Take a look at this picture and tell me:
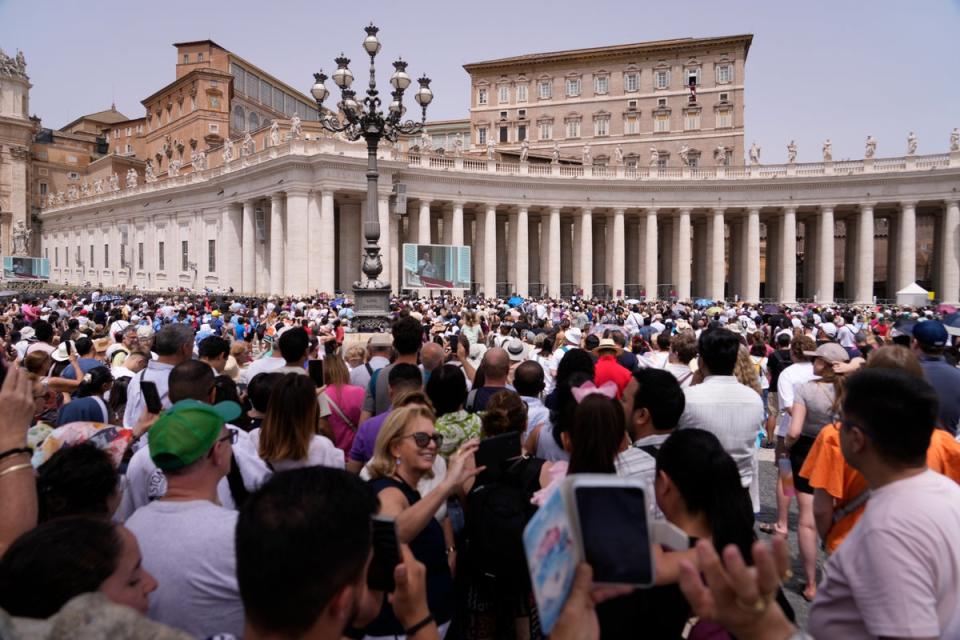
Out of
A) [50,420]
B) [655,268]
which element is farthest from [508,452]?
[655,268]

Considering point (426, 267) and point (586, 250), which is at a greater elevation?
point (586, 250)

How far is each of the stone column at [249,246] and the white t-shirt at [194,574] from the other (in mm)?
45984

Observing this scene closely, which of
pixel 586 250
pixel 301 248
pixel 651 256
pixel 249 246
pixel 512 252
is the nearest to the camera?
pixel 301 248

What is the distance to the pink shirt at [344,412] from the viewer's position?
6137mm

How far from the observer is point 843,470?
3.80m

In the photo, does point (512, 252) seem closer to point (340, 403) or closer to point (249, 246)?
point (249, 246)

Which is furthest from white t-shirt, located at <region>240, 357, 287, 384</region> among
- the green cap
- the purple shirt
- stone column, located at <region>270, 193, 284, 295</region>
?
stone column, located at <region>270, 193, 284, 295</region>

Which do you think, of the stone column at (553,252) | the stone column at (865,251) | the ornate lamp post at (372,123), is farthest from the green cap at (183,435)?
the stone column at (865,251)

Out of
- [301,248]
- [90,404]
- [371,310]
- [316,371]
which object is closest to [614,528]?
[90,404]

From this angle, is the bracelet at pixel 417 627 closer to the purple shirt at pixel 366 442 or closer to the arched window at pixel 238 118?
the purple shirt at pixel 366 442

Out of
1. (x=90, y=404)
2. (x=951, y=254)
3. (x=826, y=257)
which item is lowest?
(x=90, y=404)

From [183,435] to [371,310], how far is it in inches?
635

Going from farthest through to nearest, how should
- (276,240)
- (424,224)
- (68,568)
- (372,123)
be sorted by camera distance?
(424,224), (276,240), (372,123), (68,568)

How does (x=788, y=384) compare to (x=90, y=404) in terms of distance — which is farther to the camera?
(x=788, y=384)
